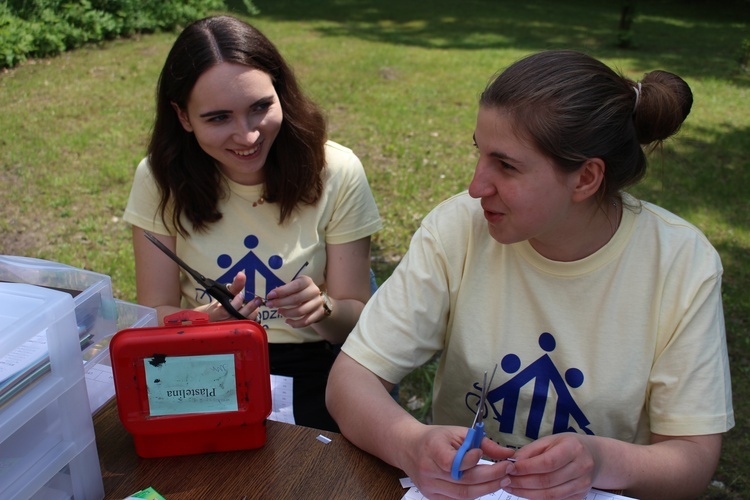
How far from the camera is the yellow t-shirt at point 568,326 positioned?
1.42 m

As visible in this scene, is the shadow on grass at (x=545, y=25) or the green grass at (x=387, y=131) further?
the shadow on grass at (x=545, y=25)

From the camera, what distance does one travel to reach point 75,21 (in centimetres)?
888

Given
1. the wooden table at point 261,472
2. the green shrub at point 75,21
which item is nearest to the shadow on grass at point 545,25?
the green shrub at point 75,21

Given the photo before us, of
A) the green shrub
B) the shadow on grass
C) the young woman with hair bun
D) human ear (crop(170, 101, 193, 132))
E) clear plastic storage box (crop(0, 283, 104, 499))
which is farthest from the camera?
the shadow on grass

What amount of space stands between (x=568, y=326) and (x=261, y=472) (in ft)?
2.38

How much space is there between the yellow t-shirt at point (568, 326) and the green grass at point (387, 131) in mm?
489

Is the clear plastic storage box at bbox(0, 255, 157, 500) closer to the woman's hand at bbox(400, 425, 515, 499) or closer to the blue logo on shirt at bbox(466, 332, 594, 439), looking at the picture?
the woman's hand at bbox(400, 425, 515, 499)

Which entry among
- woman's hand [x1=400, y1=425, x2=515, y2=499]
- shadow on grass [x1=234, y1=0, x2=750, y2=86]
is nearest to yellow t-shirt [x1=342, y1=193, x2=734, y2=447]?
woman's hand [x1=400, y1=425, x2=515, y2=499]

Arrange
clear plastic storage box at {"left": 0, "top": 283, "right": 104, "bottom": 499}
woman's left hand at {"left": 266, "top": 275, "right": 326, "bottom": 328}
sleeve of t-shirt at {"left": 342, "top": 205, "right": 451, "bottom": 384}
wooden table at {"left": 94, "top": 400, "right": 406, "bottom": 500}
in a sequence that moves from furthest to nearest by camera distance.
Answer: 1. woman's left hand at {"left": 266, "top": 275, "right": 326, "bottom": 328}
2. sleeve of t-shirt at {"left": 342, "top": 205, "right": 451, "bottom": 384}
3. wooden table at {"left": 94, "top": 400, "right": 406, "bottom": 500}
4. clear plastic storage box at {"left": 0, "top": 283, "right": 104, "bottom": 499}

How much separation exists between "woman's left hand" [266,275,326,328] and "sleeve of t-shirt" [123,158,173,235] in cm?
53

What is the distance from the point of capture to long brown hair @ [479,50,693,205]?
1.36m

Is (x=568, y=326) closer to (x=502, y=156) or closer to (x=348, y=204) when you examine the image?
(x=502, y=156)

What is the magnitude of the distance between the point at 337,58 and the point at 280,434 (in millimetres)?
8377

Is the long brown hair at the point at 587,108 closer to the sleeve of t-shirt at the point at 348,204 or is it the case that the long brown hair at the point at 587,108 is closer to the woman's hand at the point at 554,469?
the woman's hand at the point at 554,469
